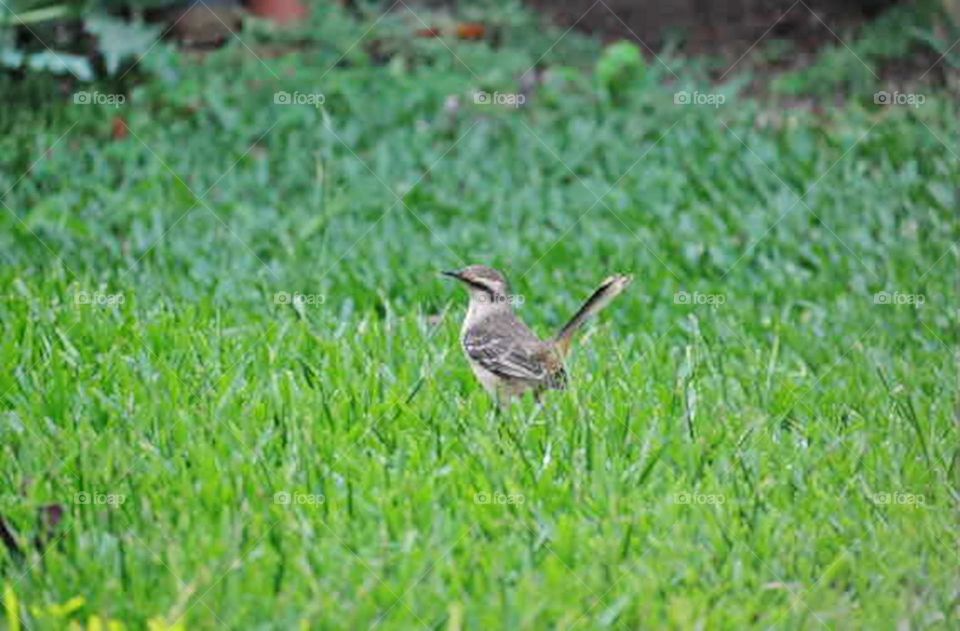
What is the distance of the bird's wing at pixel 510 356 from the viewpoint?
574 centimetres

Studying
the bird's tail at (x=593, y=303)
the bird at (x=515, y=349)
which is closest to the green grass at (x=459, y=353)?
the bird at (x=515, y=349)

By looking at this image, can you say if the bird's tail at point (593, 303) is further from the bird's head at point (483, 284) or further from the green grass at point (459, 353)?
the bird's head at point (483, 284)

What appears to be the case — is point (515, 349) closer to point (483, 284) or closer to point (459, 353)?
point (483, 284)

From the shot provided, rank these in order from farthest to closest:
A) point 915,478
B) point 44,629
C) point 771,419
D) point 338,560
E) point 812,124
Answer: point 812,124 < point 771,419 < point 915,478 < point 338,560 < point 44,629

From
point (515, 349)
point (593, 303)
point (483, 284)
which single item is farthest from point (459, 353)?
point (593, 303)

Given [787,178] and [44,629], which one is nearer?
[44,629]

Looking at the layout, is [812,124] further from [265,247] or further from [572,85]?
[265,247]

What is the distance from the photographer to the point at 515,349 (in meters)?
5.78

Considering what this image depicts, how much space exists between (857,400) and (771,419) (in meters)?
0.44

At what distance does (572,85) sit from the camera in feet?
32.9

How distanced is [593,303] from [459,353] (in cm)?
79

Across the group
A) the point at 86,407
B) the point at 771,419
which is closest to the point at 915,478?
the point at 771,419

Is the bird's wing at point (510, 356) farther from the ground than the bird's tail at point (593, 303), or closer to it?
closer to it

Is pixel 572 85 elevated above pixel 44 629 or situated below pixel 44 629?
above
